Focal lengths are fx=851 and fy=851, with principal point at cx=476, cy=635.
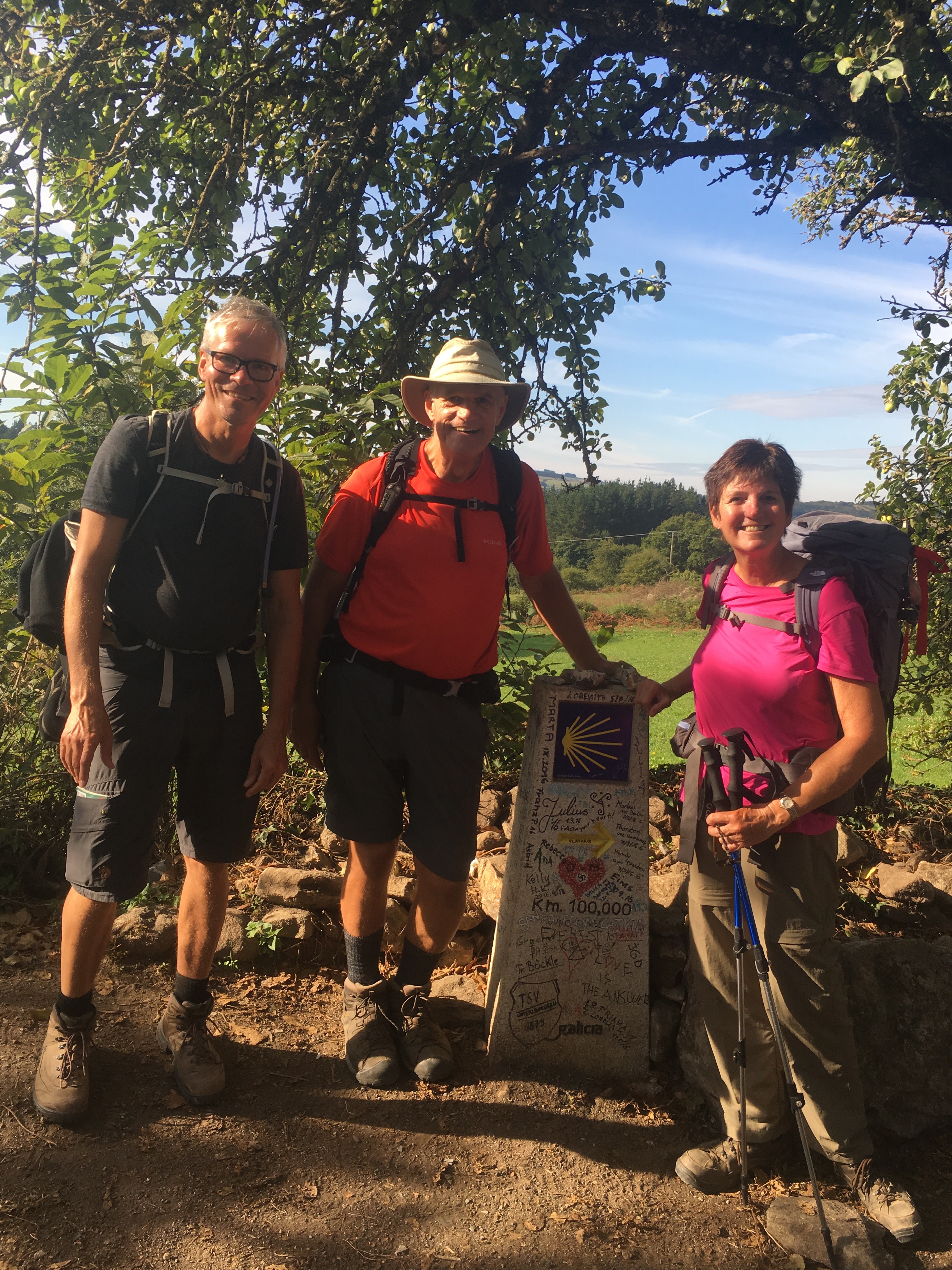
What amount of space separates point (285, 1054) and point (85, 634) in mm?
1840

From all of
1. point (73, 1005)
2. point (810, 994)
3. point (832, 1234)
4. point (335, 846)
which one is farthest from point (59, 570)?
point (832, 1234)

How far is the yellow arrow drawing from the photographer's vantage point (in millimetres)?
3328

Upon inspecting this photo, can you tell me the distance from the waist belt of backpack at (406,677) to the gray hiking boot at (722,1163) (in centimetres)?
169

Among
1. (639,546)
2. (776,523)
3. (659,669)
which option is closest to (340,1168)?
(776,523)

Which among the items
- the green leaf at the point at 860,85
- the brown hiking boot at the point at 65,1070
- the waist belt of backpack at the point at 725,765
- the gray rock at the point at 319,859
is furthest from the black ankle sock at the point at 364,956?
the green leaf at the point at 860,85

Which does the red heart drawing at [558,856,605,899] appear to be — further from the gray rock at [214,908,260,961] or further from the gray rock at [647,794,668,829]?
the gray rock at [647,794,668,829]

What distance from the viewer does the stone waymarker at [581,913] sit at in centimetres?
331

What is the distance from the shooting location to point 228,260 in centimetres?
541

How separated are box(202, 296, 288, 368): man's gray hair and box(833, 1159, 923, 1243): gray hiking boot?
3.21 metres

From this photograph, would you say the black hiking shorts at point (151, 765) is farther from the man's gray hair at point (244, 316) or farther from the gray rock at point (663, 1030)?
the gray rock at point (663, 1030)

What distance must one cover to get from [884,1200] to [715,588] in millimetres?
1979

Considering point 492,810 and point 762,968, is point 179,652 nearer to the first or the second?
point 762,968

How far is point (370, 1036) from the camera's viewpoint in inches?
129

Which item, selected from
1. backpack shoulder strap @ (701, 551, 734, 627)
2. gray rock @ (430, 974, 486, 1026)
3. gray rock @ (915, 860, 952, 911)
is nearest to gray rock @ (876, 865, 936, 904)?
gray rock @ (915, 860, 952, 911)
